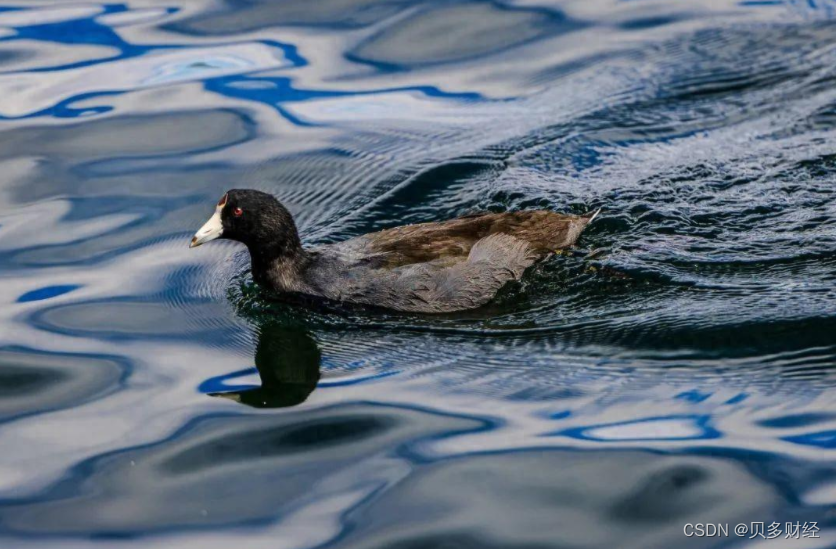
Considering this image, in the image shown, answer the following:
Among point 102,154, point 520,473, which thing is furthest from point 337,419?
point 102,154

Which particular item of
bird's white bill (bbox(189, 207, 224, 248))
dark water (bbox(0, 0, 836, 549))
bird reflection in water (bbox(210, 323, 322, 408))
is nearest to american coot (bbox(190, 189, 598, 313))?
bird's white bill (bbox(189, 207, 224, 248))

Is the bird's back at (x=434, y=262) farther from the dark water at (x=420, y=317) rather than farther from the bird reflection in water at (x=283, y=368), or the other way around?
the bird reflection in water at (x=283, y=368)

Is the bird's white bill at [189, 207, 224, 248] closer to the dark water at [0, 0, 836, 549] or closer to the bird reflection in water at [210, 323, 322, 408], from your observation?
the dark water at [0, 0, 836, 549]

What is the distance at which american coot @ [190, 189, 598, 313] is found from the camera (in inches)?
297

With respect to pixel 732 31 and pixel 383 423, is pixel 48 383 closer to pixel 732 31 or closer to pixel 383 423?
pixel 383 423

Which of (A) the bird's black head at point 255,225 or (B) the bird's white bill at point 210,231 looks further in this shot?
(A) the bird's black head at point 255,225

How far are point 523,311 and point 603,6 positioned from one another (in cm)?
648

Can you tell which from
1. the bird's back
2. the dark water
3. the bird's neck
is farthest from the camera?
the bird's neck

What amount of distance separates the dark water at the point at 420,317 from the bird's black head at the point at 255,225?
41cm

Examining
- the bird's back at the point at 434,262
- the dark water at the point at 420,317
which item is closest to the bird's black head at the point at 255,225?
the bird's back at the point at 434,262

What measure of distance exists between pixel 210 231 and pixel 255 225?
33 centimetres

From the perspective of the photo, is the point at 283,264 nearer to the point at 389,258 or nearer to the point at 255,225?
the point at 255,225

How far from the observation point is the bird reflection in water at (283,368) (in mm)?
6449

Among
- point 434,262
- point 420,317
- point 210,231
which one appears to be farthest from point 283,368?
point 434,262
